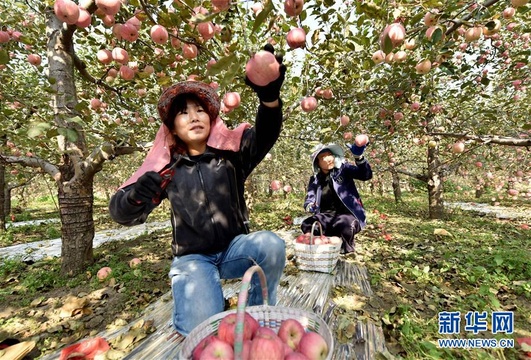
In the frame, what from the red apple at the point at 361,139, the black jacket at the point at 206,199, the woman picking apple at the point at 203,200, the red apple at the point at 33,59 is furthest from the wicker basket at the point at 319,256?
the red apple at the point at 33,59

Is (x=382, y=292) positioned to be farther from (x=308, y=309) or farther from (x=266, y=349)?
(x=266, y=349)

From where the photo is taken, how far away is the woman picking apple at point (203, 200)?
5.45 feet

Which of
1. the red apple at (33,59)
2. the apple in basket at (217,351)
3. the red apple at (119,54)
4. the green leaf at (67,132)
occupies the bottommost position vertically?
the apple in basket at (217,351)

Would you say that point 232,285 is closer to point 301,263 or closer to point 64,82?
point 301,263

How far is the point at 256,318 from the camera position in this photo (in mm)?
1573

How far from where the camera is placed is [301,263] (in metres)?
3.34

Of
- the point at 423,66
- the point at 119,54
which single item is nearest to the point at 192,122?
the point at 119,54

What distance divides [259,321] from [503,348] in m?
1.76

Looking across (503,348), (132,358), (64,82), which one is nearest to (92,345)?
(132,358)

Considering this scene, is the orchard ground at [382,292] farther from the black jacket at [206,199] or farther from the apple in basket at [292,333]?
the black jacket at [206,199]

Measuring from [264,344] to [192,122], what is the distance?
1324mm

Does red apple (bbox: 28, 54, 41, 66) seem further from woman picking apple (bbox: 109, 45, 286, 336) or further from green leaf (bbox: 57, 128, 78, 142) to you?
green leaf (bbox: 57, 128, 78, 142)

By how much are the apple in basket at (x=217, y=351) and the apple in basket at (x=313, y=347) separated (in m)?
0.33

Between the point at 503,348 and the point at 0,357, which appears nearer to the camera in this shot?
the point at 0,357
